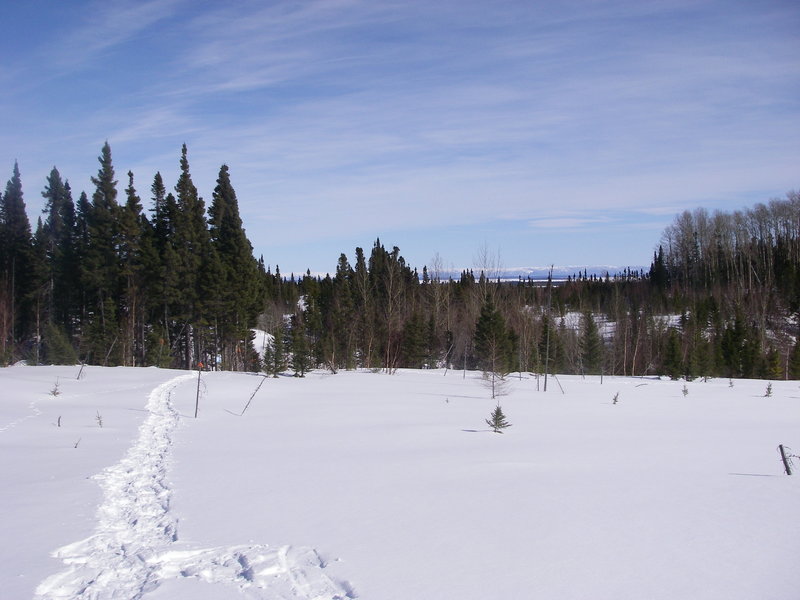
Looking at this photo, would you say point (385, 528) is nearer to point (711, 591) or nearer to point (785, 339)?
point (711, 591)

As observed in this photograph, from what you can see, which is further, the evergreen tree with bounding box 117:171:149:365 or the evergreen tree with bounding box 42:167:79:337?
the evergreen tree with bounding box 42:167:79:337

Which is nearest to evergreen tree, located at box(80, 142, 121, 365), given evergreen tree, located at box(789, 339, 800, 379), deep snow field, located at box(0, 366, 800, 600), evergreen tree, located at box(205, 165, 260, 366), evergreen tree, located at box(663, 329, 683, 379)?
evergreen tree, located at box(205, 165, 260, 366)

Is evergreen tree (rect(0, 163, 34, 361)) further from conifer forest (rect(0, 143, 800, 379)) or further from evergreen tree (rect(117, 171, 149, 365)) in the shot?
evergreen tree (rect(117, 171, 149, 365))

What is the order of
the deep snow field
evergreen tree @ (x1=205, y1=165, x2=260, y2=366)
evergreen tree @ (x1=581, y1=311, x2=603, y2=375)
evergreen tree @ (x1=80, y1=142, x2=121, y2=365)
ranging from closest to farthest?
the deep snow field
evergreen tree @ (x1=80, y1=142, x2=121, y2=365)
evergreen tree @ (x1=205, y1=165, x2=260, y2=366)
evergreen tree @ (x1=581, y1=311, x2=603, y2=375)

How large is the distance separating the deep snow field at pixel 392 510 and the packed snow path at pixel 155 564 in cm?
2

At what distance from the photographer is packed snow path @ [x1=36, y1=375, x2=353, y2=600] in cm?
479

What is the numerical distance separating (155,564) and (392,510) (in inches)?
112

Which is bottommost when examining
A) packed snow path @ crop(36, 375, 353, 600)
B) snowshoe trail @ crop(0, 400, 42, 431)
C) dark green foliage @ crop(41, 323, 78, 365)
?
packed snow path @ crop(36, 375, 353, 600)

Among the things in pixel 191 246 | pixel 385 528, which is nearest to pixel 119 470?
pixel 385 528

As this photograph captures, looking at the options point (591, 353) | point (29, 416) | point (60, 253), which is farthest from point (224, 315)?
point (591, 353)

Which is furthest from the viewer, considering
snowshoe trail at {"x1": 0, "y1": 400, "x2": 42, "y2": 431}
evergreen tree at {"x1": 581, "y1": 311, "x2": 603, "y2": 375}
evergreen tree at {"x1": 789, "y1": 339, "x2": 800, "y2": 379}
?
evergreen tree at {"x1": 581, "y1": 311, "x2": 603, "y2": 375}

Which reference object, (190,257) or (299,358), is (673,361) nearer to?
(299,358)

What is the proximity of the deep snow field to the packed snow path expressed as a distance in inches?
0.9

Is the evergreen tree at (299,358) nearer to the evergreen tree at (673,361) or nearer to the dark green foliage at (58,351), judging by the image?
the dark green foliage at (58,351)
